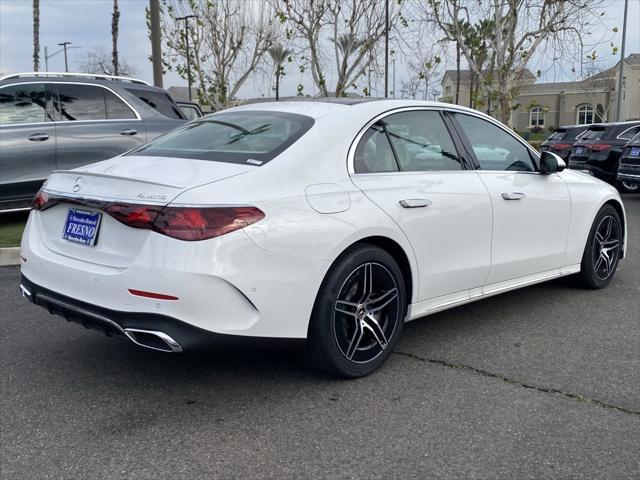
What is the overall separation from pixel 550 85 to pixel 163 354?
8423cm

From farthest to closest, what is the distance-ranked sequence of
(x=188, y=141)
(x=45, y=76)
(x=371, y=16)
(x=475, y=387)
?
(x=371, y=16) < (x=45, y=76) < (x=188, y=141) < (x=475, y=387)

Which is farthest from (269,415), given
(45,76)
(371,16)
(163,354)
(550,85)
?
(550,85)

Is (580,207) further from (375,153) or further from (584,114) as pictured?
(584,114)

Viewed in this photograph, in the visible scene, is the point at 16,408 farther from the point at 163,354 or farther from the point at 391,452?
the point at 391,452

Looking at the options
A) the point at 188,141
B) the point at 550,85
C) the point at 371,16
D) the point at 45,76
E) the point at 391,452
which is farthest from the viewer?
the point at 550,85

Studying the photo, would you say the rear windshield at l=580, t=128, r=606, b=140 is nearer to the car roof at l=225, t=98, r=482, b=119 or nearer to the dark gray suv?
the dark gray suv

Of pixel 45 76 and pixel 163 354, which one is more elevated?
pixel 45 76

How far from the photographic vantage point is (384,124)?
4.05 metres

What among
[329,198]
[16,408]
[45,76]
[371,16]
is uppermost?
[371,16]

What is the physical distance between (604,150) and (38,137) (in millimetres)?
10968

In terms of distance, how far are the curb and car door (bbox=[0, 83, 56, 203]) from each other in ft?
4.31

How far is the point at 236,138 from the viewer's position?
151 inches

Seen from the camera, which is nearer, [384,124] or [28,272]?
[28,272]

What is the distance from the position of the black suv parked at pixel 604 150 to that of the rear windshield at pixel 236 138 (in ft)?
37.7
